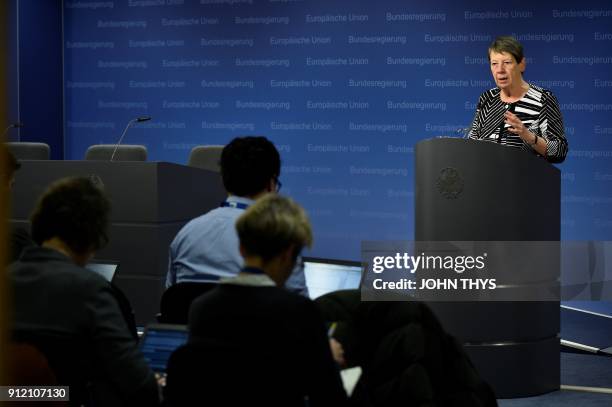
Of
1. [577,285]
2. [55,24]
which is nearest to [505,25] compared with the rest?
[577,285]

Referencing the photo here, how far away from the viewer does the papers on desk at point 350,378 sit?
1.78m

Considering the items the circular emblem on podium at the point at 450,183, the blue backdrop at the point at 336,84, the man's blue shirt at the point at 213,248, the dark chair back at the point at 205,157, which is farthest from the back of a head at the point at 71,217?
the blue backdrop at the point at 336,84

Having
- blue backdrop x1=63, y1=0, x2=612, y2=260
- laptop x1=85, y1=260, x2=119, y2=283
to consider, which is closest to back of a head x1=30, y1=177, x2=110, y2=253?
laptop x1=85, y1=260, x2=119, y2=283

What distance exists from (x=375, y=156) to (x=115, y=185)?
3427 millimetres

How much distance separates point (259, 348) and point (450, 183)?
205 cm

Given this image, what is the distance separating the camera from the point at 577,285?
6.21 metres

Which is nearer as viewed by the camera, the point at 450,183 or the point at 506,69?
the point at 450,183

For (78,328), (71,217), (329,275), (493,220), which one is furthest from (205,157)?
(78,328)

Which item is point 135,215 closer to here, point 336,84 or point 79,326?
point 79,326

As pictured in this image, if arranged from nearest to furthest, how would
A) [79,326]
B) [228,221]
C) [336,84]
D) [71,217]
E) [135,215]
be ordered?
[79,326] < [71,217] < [228,221] < [135,215] < [336,84]

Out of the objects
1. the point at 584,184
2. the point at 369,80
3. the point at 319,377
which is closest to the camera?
the point at 319,377

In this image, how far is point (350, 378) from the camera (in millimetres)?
1810

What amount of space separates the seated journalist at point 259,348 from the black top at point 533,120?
2.23 m

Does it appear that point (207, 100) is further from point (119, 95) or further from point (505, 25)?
point (505, 25)
